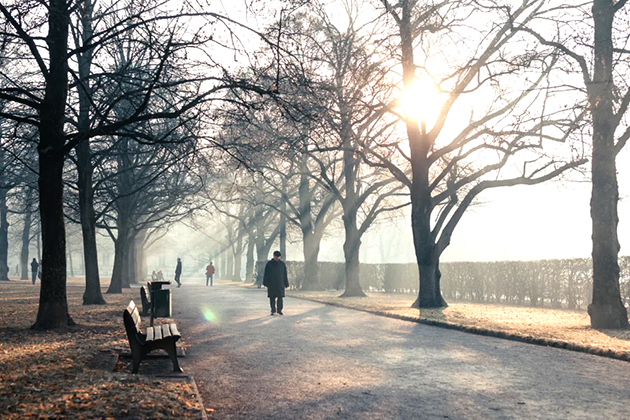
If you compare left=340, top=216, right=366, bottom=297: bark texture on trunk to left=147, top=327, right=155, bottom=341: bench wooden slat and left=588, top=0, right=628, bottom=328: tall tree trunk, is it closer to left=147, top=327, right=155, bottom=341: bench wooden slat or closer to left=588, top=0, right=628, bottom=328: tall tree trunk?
left=588, top=0, right=628, bottom=328: tall tree trunk

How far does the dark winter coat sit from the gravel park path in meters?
4.76

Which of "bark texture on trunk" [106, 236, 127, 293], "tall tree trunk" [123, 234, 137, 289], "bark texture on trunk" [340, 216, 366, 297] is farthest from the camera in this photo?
"tall tree trunk" [123, 234, 137, 289]

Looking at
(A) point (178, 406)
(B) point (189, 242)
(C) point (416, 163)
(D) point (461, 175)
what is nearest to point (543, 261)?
(D) point (461, 175)

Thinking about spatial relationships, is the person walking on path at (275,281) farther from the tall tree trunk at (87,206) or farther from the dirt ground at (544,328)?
the tall tree trunk at (87,206)

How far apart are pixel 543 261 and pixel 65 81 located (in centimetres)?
1763

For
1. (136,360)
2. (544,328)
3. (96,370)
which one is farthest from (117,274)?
(136,360)

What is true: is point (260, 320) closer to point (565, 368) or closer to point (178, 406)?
point (565, 368)

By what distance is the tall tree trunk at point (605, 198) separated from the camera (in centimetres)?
1398

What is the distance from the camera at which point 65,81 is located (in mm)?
12883

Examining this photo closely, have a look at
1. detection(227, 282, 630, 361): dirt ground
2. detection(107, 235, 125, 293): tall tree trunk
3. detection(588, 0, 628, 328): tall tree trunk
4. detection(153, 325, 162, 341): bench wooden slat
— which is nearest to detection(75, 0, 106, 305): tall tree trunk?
detection(107, 235, 125, 293): tall tree trunk

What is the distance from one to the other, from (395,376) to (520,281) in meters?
18.0

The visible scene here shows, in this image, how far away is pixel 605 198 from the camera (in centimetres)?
1414

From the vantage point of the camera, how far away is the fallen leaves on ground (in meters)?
5.58

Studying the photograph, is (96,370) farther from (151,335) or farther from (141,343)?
(151,335)
